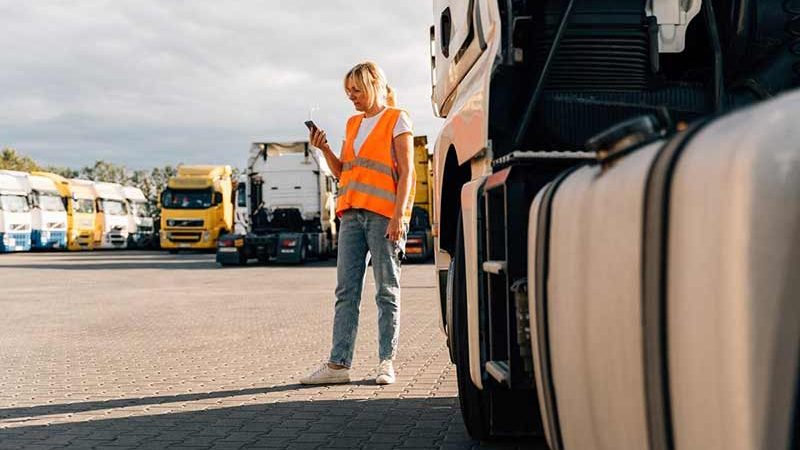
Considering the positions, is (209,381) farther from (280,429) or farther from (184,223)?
(184,223)

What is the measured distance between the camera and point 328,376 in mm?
6617

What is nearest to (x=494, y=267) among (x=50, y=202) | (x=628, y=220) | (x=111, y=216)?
(x=628, y=220)

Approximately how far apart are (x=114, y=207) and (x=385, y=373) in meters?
50.8

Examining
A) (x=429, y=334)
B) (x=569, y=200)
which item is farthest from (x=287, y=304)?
(x=569, y=200)

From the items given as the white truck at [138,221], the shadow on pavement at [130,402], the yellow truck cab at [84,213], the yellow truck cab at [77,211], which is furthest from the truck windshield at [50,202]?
the shadow on pavement at [130,402]

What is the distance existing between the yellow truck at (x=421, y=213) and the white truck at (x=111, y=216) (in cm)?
2511

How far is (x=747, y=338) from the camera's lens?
1449 mm

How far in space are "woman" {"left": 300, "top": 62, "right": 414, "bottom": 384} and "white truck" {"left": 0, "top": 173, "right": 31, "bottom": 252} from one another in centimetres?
4080

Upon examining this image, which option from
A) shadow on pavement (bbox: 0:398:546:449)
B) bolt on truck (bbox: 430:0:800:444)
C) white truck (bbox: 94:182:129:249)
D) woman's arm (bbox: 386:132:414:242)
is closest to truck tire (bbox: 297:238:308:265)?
woman's arm (bbox: 386:132:414:242)

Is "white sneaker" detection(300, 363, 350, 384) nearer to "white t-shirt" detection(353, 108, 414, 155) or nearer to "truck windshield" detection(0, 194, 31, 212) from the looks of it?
"white t-shirt" detection(353, 108, 414, 155)

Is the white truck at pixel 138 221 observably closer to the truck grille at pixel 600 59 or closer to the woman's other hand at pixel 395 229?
the woman's other hand at pixel 395 229

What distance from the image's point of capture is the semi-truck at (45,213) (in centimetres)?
4684

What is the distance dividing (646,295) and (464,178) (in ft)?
9.70

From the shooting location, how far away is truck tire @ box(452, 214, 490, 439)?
4.28 m
